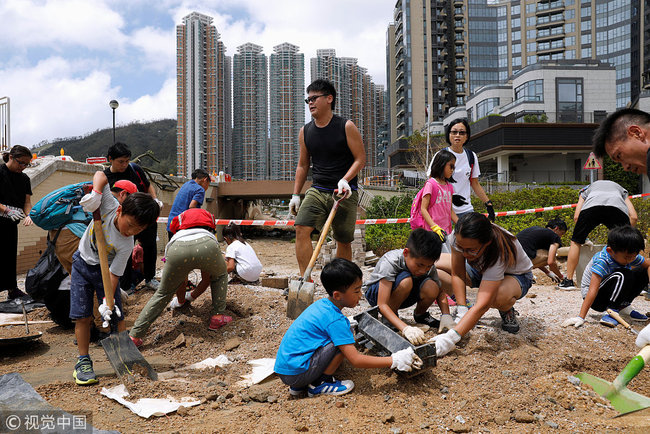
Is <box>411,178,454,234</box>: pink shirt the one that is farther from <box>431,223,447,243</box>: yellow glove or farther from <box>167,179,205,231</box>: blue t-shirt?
<box>167,179,205,231</box>: blue t-shirt

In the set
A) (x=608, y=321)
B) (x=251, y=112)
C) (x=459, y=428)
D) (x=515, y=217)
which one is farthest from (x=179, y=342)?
(x=251, y=112)

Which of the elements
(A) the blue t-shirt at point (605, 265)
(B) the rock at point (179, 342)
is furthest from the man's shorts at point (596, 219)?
(B) the rock at point (179, 342)

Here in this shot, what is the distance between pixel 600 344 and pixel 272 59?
5254 centimetres

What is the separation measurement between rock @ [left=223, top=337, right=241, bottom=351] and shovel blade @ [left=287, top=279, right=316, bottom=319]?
1.75 ft

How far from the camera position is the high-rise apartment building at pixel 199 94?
150 feet

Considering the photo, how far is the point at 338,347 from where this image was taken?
2.39m

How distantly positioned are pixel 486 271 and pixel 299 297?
1553 mm

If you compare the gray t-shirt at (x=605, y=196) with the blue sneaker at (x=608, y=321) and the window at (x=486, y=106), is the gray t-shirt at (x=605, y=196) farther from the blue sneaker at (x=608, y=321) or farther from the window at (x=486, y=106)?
the window at (x=486, y=106)

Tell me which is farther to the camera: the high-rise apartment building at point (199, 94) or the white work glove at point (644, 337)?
the high-rise apartment building at point (199, 94)

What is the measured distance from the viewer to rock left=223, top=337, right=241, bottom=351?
11.1 ft

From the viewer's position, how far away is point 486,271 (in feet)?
9.73

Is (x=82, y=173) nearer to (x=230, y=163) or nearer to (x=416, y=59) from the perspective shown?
(x=230, y=163)

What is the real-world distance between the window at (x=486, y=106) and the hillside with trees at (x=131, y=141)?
66.3 metres

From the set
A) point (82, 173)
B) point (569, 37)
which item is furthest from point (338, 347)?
point (569, 37)
